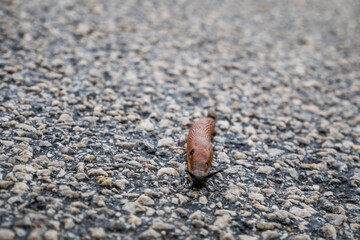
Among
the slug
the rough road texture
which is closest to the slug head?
the slug

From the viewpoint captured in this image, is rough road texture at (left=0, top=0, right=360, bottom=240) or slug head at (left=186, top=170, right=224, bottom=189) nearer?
rough road texture at (left=0, top=0, right=360, bottom=240)

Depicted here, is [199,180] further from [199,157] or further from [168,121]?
[168,121]

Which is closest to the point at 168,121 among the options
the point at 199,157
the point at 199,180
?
the point at 199,157

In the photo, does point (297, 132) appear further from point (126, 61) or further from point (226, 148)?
point (126, 61)

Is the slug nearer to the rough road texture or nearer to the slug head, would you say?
the slug head

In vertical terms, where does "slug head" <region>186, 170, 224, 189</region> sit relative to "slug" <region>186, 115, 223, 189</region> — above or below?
below

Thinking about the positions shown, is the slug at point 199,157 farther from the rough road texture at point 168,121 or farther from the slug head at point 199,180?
the rough road texture at point 168,121
